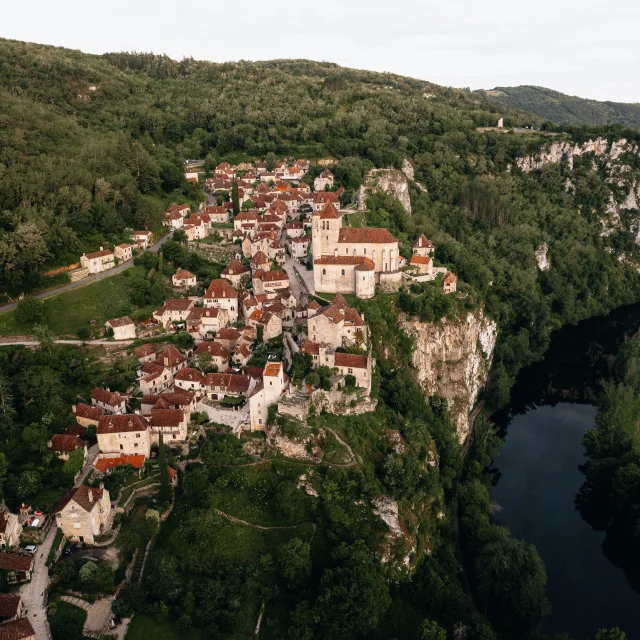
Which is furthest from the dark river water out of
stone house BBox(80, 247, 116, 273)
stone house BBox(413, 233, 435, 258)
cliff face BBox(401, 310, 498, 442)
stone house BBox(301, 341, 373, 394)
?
stone house BBox(80, 247, 116, 273)

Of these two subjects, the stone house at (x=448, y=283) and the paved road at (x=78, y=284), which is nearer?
the paved road at (x=78, y=284)

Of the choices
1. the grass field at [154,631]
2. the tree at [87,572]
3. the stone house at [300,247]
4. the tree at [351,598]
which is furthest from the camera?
the stone house at [300,247]

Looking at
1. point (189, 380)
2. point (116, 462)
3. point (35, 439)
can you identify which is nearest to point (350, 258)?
point (189, 380)

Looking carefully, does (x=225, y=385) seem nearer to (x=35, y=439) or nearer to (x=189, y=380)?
(x=189, y=380)

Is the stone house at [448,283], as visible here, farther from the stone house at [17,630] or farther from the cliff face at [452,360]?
the stone house at [17,630]

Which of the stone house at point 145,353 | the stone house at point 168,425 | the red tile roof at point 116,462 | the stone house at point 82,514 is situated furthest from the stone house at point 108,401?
the stone house at point 82,514

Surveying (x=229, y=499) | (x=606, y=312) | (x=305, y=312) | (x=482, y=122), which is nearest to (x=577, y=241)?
(x=606, y=312)

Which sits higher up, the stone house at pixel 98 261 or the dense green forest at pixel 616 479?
the stone house at pixel 98 261
